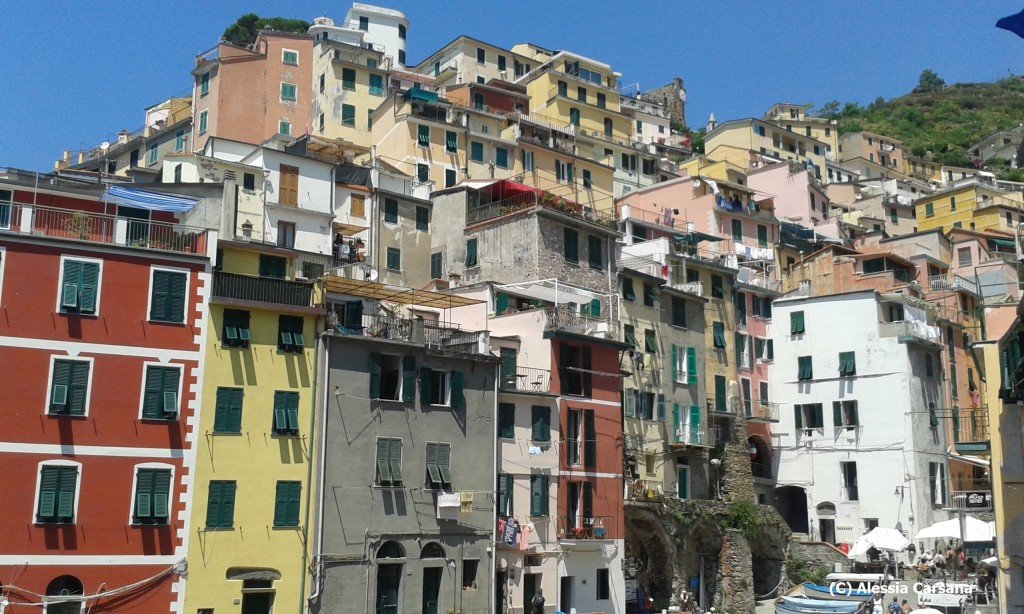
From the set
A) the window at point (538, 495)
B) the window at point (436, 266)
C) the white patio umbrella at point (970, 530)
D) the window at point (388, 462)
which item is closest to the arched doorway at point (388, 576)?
the window at point (388, 462)

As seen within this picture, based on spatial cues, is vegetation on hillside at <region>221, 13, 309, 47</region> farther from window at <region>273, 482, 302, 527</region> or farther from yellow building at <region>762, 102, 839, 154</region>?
window at <region>273, 482, 302, 527</region>

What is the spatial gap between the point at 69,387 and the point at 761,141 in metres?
88.6

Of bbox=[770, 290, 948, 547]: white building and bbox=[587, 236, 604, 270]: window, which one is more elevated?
bbox=[587, 236, 604, 270]: window

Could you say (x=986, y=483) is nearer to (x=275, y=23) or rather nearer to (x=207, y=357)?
(x=207, y=357)

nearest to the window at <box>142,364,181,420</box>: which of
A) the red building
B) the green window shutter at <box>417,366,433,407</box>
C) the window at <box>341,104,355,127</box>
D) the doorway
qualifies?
the red building

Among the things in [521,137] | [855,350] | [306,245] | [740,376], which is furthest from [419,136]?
[855,350]

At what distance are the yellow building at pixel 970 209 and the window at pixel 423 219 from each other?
60.1 meters

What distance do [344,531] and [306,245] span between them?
20.4 m

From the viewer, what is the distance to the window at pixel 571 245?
55.9 meters

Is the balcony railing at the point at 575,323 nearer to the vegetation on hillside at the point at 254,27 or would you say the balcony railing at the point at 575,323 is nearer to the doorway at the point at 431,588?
the doorway at the point at 431,588

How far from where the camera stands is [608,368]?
5053 centimetres

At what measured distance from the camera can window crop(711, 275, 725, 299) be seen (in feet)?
216

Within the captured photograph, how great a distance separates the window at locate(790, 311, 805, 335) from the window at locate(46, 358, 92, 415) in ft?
144

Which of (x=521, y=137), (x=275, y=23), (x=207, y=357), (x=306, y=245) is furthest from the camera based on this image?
(x=275, y=23)
